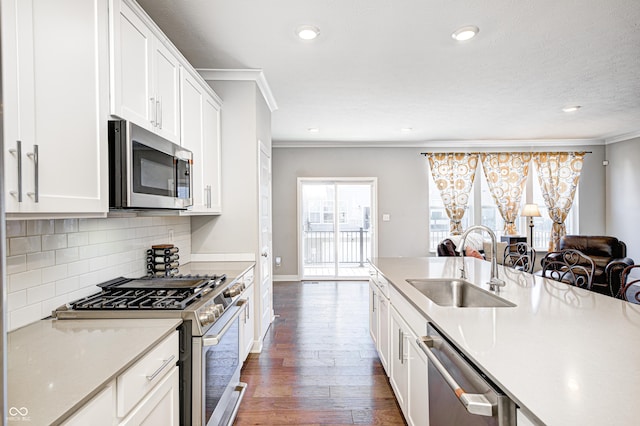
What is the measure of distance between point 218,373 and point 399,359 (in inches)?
41.5

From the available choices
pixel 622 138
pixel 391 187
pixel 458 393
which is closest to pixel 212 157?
pixel 458 393

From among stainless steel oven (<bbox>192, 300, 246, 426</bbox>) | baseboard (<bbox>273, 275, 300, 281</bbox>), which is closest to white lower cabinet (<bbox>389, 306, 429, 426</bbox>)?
stainless steel oven (<bbox>192, 300, 246, 426</bbox>)

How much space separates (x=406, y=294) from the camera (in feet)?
6.23

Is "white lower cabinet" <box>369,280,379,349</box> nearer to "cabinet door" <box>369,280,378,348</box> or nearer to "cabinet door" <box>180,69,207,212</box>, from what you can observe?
"cabinet door" <box>369,280,378,348</box>

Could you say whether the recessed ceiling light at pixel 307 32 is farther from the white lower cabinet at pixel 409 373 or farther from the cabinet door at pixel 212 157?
the white lower cabinet at pixel 409 373

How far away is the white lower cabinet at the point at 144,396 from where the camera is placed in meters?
0.98

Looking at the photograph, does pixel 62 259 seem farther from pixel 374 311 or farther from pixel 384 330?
pixel 374 311

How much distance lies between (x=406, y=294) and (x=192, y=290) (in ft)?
3.79

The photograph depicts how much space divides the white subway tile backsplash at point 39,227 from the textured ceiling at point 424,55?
4.92ft

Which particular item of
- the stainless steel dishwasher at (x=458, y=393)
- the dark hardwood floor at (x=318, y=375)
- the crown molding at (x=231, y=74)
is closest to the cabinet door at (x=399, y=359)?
the dark hardwood floor at (x=318, y=375)

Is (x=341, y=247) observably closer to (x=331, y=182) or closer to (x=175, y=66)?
(x=331, y=182)

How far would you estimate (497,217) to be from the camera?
6844 millimetres

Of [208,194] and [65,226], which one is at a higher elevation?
[208,194]

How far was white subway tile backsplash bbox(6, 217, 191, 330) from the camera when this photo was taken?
4.59 feet
